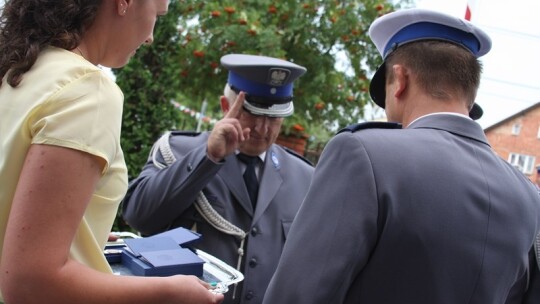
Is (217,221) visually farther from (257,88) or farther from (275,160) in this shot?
(257,88)

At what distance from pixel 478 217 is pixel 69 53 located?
1.06 metres

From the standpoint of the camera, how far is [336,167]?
1.30 m

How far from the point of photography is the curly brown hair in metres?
1.06

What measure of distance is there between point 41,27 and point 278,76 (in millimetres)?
1580

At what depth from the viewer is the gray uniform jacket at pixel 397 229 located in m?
1.24

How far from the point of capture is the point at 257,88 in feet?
8.27

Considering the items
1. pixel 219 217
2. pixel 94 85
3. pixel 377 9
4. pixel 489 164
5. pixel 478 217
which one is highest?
pixel 377 9

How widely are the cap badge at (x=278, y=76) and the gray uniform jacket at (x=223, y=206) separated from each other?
39cm

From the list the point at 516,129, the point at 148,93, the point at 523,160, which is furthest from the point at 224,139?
the point at 523,160

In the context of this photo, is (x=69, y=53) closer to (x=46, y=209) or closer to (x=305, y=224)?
(x=46, y=209)

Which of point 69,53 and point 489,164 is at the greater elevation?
point 69,53

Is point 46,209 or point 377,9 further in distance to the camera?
point 377,9

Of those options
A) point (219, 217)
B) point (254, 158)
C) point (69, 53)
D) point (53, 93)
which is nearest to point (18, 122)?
point (53, 93)

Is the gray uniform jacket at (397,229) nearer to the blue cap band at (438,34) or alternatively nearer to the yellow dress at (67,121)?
the blue cap band at (438,34)
